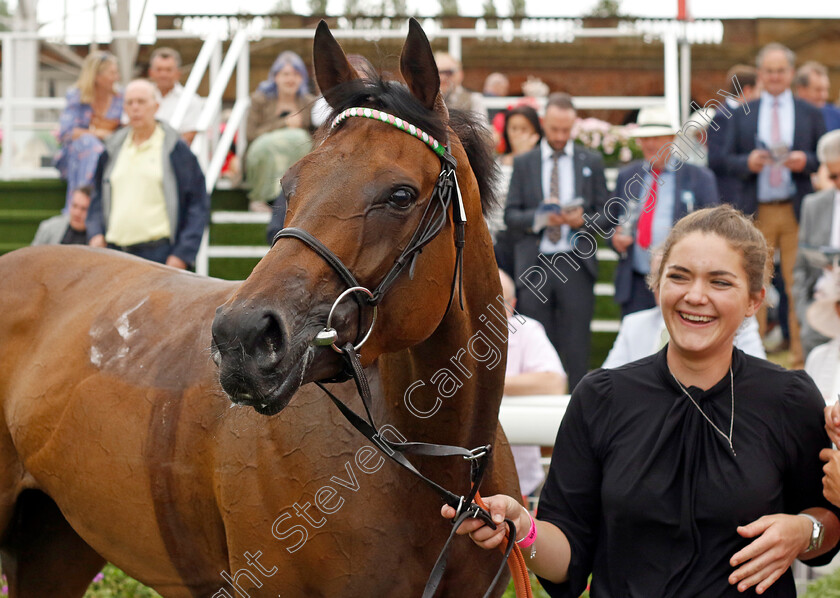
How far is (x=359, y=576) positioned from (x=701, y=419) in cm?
100

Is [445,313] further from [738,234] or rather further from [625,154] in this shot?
[625,154]

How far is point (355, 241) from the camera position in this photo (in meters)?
2.37

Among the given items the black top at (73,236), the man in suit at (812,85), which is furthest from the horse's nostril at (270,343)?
the man in suit at (812,85)

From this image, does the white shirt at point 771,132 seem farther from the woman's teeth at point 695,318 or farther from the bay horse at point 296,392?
the woman's teeth at point 695,318

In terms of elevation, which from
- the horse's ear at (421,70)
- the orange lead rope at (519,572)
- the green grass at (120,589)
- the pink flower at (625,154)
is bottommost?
the green grass at (120,589)

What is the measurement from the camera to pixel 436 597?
268 centimetres

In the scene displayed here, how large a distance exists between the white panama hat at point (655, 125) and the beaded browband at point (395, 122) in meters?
4.49

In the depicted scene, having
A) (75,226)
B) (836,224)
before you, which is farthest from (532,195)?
(75,226)

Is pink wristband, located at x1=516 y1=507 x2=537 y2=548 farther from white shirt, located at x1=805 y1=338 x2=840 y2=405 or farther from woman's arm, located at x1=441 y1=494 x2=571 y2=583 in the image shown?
white shirt, located at x1=805 y1=338 x2=840 y2=405

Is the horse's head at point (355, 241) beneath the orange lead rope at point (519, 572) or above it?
above

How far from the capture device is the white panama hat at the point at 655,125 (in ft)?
22.1

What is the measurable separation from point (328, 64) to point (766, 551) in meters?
1.71

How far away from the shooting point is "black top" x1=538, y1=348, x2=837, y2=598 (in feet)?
7.97

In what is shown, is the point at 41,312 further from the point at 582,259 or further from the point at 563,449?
the point at 582,259
